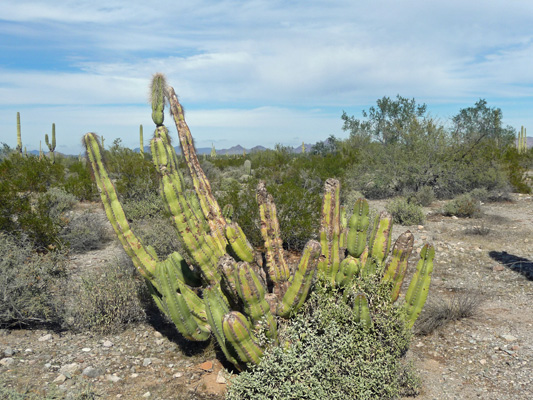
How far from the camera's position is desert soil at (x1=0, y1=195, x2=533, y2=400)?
423 cm

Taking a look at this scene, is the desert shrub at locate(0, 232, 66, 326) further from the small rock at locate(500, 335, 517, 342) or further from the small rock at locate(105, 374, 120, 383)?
the small rock at locate(500, 335, 517, 342)

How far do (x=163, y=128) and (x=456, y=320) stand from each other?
4.87 meters

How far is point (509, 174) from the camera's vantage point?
17047 millimetres

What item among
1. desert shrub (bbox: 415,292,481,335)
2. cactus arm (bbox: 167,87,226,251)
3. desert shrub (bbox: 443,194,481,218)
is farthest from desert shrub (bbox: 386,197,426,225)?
cactus arm (bbox: 167,87,226,251)

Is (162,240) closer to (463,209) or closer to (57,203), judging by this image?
(57,203)

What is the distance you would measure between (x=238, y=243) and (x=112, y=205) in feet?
5.65

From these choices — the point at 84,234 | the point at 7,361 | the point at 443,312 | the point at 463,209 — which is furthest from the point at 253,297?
the point at 463,209

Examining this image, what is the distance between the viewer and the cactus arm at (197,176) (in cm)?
504

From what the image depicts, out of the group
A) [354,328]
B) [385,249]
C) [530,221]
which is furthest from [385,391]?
[530,221]

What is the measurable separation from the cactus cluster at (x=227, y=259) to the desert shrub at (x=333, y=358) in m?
0.19

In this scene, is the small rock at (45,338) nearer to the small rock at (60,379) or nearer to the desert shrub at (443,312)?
the small rock at (60,379)

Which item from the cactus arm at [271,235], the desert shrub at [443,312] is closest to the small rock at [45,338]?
the cactus arm at [271,235]

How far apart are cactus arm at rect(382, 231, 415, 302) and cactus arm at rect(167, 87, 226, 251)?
203 cm

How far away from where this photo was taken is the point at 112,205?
4.88 meters
